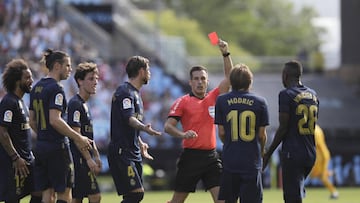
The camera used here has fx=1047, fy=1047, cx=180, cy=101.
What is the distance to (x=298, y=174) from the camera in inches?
578

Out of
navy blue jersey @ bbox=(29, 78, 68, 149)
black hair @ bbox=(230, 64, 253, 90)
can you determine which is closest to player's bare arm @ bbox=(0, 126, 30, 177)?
navy blue jersey @ bbox=(29, 78, 68, 149)

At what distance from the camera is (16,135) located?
14.9 m

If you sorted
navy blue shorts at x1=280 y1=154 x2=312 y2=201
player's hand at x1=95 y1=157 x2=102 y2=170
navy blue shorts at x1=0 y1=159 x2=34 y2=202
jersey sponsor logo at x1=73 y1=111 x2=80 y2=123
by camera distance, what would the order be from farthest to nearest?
jersey sponsor logo at x1=73 y1=111 x2=80 y2=123
navy blue shorts at x1=0 y1=159 x2=34 y2=202
navy blue shorts at x1=280 y1=154 x2=312 y2=201
player's hand at x1=95 y1=157 x2=102 y2=170

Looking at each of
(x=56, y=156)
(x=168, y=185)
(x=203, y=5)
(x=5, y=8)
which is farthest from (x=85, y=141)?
(x=203, y=5)

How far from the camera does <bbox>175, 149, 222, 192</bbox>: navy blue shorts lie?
15.6 meters

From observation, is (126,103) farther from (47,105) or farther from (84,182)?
(84,182)

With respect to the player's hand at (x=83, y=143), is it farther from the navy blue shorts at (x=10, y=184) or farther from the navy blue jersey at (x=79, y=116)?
the navy blue shorts at (x=10, y=184)

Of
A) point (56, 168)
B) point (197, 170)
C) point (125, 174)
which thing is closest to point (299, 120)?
point (197, 170)

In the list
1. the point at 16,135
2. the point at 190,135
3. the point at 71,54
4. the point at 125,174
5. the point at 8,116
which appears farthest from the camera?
the point at 71,54

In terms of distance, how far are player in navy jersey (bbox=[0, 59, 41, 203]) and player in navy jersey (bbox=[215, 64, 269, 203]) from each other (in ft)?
9.87

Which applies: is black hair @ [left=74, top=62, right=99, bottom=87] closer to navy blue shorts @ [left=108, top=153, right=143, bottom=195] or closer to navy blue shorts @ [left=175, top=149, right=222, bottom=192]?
navy blue shorts @ [left=108, top=153, right=143, bottom=195]

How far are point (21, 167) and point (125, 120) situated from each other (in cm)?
165

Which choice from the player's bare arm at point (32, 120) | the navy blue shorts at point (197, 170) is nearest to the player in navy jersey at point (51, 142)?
the player's bare arm at point (32, 120)

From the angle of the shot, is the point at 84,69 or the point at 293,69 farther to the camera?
the point at 84,69
